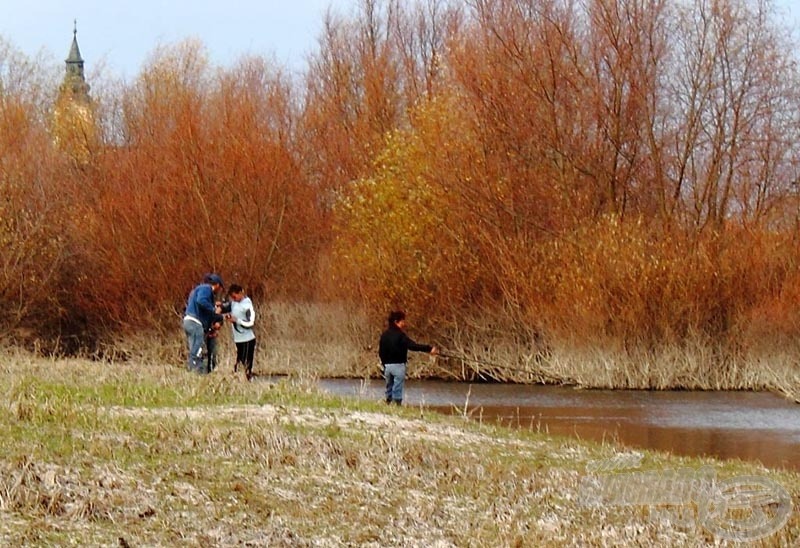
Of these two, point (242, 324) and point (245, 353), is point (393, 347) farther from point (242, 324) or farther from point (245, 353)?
point (245, 353)

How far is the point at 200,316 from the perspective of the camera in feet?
66.4

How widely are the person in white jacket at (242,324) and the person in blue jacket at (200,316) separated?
11.9 inches

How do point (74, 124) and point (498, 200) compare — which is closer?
point (498, 200)

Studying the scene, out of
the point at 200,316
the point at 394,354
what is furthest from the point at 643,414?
the point at 200,316

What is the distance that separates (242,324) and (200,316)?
951 mm

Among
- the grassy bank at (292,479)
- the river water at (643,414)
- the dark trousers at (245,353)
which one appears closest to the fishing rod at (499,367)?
the river water at (643,414)

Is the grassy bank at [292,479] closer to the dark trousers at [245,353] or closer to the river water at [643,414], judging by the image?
the river water at [643,414]

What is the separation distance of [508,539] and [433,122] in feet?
83.9

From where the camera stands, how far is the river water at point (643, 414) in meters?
18.7

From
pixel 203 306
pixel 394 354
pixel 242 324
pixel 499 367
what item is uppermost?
pixel 203 306

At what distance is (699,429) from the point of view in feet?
69.5

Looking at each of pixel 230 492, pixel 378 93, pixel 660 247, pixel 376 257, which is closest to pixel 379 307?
pixel 376 257

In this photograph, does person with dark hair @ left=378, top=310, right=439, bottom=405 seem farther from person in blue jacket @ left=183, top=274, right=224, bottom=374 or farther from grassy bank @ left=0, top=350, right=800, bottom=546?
person in blue jacket @ left=183, top=274, right=224, bottom=374

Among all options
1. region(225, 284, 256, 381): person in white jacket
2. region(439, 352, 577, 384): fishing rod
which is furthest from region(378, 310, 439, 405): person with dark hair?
region(439, 352, 577, 384): fishing rod
